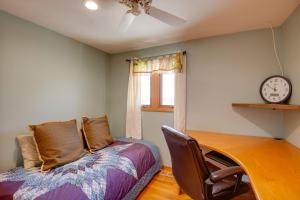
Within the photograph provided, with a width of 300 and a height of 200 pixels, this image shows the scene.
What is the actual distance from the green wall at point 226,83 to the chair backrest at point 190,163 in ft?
4.21

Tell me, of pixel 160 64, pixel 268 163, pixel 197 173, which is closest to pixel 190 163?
pixel 197 173

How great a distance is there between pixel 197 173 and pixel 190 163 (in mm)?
79

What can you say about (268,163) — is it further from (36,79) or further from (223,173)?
(36,79)

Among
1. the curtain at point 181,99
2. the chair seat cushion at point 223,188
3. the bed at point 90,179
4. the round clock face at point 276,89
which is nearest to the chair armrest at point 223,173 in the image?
the chair seat cushion at point 223,188

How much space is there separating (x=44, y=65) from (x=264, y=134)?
304 cm

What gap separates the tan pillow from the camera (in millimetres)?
1793

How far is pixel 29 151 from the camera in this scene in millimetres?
1845

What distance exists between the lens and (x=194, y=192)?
1241mm

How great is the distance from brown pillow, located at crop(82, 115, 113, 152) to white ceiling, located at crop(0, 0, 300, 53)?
1310 millimetres

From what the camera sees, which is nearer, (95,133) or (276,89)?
(276,89)

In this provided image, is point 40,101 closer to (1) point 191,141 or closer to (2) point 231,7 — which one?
(1) point 191,141

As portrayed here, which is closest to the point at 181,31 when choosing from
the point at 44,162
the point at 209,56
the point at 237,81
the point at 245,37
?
the point at 209,56

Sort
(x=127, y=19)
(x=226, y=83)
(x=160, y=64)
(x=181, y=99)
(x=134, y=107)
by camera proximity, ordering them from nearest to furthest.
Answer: (x=127, y=19) → (x=226, y=83) → (x=181, y=99) → (x=160, y=64) → (x=134, y=107)

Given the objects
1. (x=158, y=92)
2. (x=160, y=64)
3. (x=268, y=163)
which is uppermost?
(x=160, y=64)
